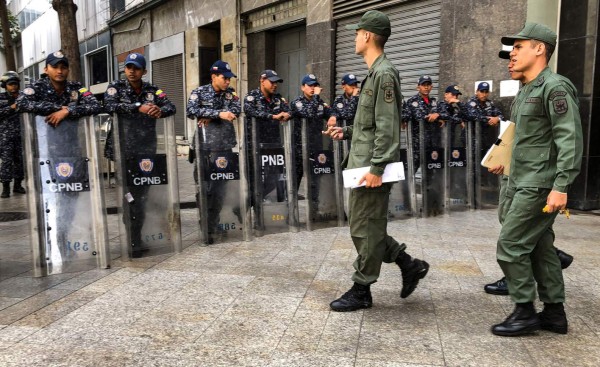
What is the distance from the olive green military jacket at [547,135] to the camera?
287 centimetres

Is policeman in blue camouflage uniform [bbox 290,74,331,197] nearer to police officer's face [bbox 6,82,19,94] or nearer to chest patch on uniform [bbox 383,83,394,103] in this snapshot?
chest patch on uniform [bbox 383,83,394,103]

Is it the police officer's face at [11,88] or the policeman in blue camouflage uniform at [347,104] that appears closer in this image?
the policeman in blue camouflage uniform at [347,104]

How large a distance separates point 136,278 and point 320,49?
9.25 meters

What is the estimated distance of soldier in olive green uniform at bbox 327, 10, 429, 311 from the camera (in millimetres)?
3295

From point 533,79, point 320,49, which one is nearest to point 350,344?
point 533,79

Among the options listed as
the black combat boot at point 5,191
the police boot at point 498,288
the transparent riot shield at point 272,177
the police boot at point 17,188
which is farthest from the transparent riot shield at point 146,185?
the police boot at point 17,188

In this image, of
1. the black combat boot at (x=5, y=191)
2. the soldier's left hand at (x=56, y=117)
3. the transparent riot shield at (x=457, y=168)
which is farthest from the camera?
A: the black combat boot at (x=5, y=191)

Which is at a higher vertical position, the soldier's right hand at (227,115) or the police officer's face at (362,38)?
the police officer's face at (362,38)

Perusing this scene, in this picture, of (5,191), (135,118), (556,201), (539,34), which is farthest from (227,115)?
(5,191)

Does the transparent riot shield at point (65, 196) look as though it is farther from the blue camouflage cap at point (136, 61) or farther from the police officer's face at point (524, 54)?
the police officer's face at point (524, 54)

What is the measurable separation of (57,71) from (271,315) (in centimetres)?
321

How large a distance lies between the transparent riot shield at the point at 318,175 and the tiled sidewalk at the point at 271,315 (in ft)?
3.69

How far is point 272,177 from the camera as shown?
604 cm

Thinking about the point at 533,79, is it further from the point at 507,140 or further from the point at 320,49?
the point at 320,49
